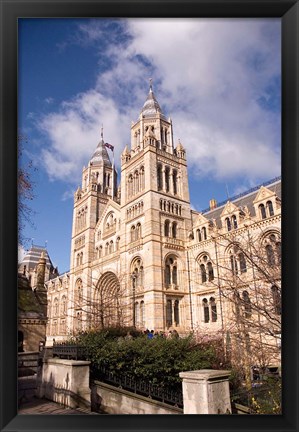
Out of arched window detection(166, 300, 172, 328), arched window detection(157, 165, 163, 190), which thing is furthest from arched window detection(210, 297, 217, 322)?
arched window detection(157, 165, 163, 190)

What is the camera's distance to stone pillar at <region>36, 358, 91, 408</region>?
23.5 feet

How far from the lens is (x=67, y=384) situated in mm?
7461

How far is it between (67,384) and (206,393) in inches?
147

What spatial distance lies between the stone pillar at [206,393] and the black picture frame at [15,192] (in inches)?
24.3

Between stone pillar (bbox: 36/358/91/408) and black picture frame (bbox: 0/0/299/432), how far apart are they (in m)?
2.97

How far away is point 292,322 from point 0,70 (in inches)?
212

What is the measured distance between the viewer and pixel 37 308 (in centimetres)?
1177

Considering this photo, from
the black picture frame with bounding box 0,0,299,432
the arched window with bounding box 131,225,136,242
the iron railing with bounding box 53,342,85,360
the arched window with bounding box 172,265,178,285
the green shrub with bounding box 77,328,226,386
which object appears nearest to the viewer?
the black picture frame with bounding box 0,0,299,432

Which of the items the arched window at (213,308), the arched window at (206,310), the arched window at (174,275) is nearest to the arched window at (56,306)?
the arched window at (174,275)

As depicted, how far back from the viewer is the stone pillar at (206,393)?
16.6 feet

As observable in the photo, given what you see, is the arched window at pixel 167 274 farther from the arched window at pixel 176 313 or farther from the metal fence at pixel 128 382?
the metal fence at pixel 128 382

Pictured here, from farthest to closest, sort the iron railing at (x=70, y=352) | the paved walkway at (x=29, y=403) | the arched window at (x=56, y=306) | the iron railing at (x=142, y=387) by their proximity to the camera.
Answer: the arched window at (x=56, y=306) < the iron railing at (x=70, y=352) < the iron railing at (x=142, y=387) < the paved walkway at (x=29, y=403)

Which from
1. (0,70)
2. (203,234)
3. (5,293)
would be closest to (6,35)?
(0,70)

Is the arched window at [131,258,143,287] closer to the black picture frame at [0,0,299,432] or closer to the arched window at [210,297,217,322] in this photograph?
the arched window at [210,297,217,322]
